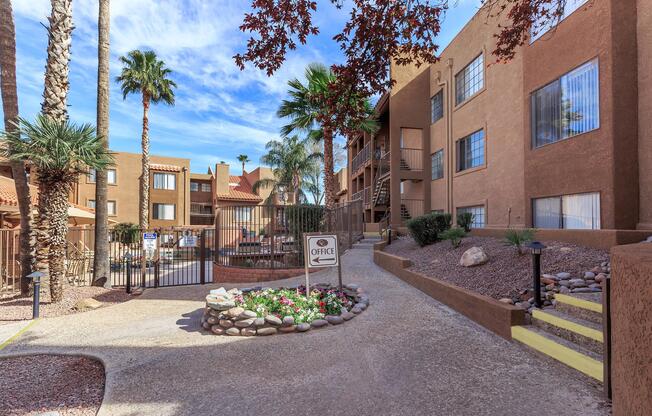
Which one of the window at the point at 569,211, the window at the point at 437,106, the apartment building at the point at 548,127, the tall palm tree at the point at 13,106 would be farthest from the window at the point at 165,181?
the window at the point at 569,211

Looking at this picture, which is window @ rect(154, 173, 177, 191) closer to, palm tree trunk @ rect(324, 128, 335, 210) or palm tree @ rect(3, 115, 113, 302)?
palm tree trunk @ rect(324, 128, 335, 210)

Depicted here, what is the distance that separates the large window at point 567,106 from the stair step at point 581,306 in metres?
5.86

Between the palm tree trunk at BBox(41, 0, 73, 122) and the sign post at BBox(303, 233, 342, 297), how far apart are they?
6888 millimetres

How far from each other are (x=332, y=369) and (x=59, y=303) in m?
7.25

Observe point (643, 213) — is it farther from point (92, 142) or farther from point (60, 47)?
point (60, 47)

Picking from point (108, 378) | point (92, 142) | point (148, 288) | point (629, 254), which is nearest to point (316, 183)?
point (148, 288)

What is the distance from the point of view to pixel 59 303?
7.83 metres

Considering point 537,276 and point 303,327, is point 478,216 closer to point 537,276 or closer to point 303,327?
point 537,276

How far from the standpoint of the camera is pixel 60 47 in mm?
8438

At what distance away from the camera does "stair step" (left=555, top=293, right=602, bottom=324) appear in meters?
4.36

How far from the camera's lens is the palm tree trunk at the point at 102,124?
33.8 feet

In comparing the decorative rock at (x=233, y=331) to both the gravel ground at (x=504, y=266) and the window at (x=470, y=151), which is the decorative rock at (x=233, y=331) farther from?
the window at (x=470, y=151)

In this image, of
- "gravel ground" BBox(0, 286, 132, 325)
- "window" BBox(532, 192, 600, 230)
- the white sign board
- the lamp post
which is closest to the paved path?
the lamp post

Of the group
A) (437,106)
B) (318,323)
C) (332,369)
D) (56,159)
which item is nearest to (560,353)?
(332,369)
